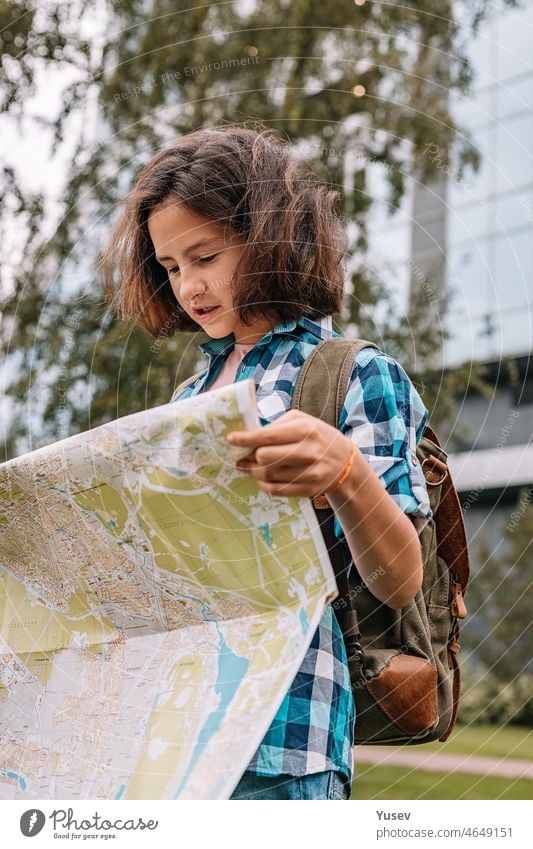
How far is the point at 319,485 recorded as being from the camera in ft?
3.40

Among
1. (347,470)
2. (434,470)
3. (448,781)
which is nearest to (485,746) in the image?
(448,781)

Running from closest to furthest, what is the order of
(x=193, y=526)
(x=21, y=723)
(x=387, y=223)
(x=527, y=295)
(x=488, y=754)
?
(x=193, y=526) < (x=21, y=723) < (x=527, y=295) < (x=387, y=223) < (x=488, y=754)

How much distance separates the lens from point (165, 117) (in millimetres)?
4766

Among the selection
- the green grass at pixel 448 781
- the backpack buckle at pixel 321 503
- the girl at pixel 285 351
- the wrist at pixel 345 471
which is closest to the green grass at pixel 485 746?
the green grass at pixel 448 781

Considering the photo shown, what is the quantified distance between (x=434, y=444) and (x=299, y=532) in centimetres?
40

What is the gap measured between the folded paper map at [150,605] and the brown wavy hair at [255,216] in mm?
308

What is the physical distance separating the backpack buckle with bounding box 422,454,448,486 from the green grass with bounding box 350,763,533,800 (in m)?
4.47

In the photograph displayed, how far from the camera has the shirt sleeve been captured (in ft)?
3.81

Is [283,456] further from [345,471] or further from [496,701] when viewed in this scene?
[496,701]

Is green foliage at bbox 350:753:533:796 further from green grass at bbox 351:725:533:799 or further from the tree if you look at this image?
the tree

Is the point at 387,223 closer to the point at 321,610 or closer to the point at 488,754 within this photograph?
the point at 488,754

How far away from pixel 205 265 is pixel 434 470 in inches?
16.2

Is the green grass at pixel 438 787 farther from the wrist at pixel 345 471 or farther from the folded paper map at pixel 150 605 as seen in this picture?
the wrist at pixel 345 471
